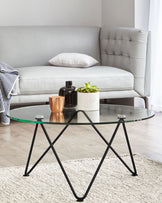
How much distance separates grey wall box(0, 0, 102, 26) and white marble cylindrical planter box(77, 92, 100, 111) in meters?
2.92

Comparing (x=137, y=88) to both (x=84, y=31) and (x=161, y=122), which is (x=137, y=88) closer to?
(x=161, y=122)

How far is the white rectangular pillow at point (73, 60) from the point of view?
4379 mm

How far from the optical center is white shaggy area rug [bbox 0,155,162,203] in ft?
6.88

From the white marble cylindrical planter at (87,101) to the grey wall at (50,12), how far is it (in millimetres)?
2923

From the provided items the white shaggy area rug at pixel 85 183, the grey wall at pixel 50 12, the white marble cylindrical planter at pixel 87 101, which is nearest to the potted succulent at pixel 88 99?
the white marble cylindrical planter at pixel 87 101

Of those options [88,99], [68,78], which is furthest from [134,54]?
[88,99]

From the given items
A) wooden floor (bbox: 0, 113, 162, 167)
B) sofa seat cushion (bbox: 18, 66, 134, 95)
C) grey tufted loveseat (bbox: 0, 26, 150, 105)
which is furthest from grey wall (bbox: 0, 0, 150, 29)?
wooden floor (bbox: 0, 113, 162, 167)

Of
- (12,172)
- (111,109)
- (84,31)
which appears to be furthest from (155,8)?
(12,172)

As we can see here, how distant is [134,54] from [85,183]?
2.23 metres

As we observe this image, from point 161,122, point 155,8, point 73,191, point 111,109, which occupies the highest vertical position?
point 155,8

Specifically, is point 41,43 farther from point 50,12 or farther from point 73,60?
point 50,12

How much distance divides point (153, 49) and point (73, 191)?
2.79 m

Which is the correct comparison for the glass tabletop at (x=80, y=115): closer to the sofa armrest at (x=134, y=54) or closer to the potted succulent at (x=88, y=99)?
the potted succulent at (x=88, y=99)

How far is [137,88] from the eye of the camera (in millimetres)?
4285
